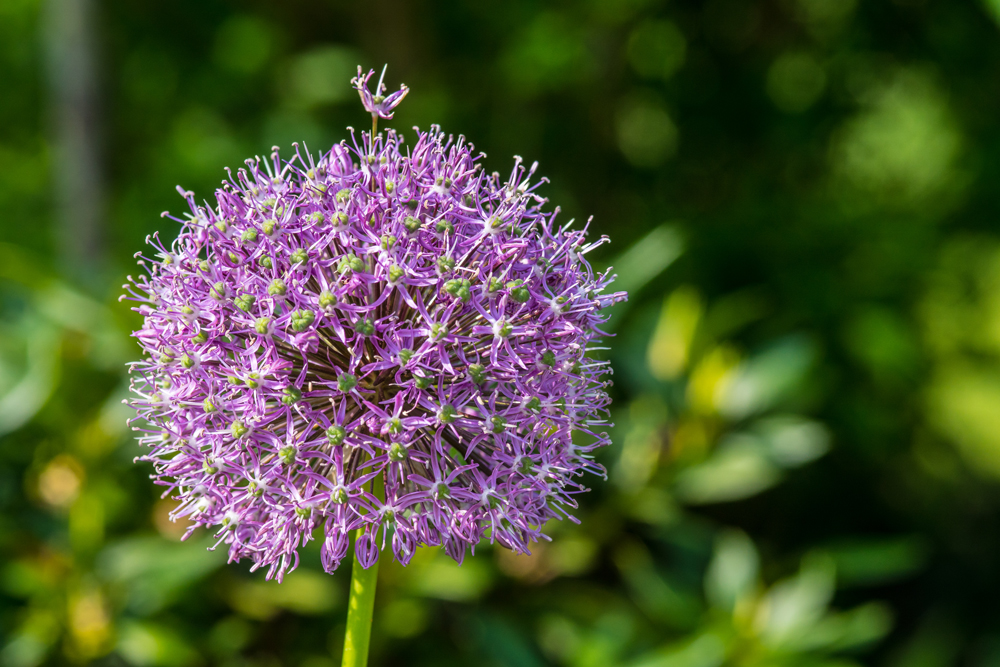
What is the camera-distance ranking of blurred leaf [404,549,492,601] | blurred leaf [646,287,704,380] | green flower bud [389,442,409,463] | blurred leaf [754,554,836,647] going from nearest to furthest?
green flower bud [389,442,409,463] < blurred leaf [404,549,492,601] < blurred leaf [754,554,836,647] < blurred leaf [646,287,704,380]

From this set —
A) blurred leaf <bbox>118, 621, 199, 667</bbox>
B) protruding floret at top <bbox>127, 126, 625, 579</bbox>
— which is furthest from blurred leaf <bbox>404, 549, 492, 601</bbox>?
protruding floret at top <bbox>127, 126, 625, 579</bbox>

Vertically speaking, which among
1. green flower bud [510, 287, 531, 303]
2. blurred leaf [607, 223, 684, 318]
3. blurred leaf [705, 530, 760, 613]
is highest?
blurred leaf [607, 223, 684, 318]

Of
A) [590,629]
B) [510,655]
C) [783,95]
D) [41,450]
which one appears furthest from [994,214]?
[41,450]

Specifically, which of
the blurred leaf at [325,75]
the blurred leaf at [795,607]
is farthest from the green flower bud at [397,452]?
the blurred leaf at [325,75]

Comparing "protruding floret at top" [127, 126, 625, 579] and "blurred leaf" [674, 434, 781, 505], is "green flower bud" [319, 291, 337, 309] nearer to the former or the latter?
"protruding floret at top" [127, 126, 625, 579]

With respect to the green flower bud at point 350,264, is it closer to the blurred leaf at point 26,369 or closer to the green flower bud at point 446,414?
the green flower bud at point 446,414

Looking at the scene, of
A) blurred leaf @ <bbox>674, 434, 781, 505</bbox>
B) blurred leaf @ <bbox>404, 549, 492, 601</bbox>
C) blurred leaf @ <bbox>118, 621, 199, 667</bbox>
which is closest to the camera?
blurred leaf @ <bbox>118, 621, 199, 667</bbox>

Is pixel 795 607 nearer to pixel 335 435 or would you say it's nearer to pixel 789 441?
pixel 789 441
